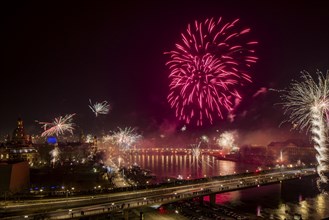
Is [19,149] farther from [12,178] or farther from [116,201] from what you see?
[116,201]

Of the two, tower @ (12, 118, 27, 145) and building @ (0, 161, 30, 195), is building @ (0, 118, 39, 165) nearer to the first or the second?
tower @ (12, 118, 27, 145)

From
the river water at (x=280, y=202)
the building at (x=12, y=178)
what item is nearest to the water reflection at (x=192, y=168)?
the river water at (x=280, y=202)

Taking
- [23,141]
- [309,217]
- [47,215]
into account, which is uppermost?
[23,141]

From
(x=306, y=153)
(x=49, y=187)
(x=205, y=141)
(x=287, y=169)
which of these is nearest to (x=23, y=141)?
(x=49, y=187)

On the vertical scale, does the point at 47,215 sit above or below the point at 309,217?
above

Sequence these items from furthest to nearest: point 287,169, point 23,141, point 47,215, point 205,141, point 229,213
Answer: point 205,141
point 23,141
point 287,169
point 229,213
point 47,215

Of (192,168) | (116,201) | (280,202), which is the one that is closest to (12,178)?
(116,201)

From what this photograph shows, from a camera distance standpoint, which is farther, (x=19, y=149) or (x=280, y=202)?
(x=19, y=149)

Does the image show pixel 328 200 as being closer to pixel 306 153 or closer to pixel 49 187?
pixel 49 187

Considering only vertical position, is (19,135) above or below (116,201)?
above

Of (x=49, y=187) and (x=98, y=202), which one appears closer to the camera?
(x=98, y=202)
